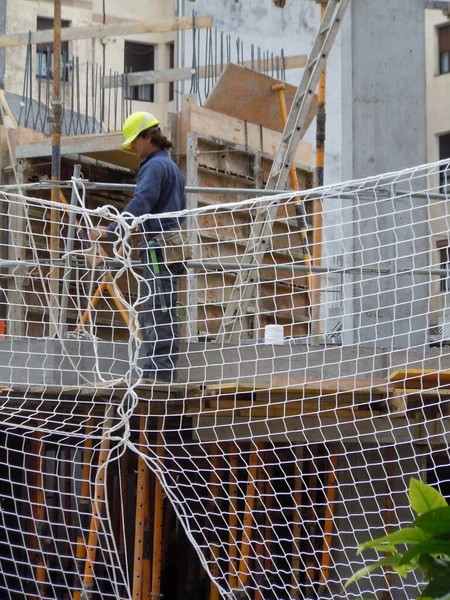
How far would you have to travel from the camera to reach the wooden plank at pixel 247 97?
1248 centimetres

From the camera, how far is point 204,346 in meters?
8.65

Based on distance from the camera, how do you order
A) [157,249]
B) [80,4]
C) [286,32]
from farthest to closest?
[80,4] < [286,32] < [157,249]

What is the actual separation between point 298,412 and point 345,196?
1.49 meters

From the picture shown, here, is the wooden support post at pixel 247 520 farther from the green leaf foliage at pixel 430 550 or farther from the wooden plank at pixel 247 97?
the green leaf foliage at pixel 430 550

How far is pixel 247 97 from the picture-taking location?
12.8 meters

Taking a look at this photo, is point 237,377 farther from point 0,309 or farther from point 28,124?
point 28,124

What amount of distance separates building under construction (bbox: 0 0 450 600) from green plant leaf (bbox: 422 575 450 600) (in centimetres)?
398

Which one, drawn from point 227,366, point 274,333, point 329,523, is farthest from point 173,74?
point 329,523

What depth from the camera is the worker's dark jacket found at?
830cm

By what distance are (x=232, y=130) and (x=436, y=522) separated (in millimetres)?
9269

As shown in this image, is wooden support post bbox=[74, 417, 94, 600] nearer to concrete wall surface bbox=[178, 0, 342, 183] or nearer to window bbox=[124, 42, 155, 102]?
concrete wall surface bbox=[178, 0, 342, 183]

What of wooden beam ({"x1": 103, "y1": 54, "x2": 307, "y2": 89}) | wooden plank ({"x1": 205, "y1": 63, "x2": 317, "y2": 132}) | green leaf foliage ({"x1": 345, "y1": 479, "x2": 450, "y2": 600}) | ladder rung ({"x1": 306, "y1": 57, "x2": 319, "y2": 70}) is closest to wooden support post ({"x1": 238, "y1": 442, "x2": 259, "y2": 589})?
ladder rung ({"x1": 306, "y1": 57, "x2": 319, "y2": 70})

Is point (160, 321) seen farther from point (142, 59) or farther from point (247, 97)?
point (142, 59)

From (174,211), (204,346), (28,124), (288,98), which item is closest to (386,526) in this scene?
(204,346)
